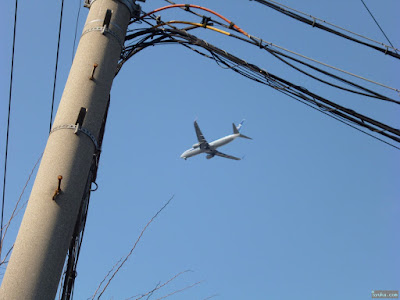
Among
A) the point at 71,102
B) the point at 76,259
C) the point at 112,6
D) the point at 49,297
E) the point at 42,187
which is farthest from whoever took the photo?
the point at 76,259

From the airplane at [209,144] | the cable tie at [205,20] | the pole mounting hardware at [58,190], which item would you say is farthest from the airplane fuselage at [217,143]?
the pole mounting hardware at [58,190]

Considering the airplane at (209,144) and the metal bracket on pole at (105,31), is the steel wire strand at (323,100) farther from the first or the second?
the airplane at (209,144)

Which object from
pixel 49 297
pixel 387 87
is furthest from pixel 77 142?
pixel 387 87

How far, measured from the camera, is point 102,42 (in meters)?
3.83

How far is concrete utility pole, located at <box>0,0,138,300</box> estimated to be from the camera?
300 cm

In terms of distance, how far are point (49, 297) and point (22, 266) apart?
0.78 ft

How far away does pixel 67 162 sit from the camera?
3.35 metres

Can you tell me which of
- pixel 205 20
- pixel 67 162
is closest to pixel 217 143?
pixel 205 20

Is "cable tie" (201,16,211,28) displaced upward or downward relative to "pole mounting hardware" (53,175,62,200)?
upward

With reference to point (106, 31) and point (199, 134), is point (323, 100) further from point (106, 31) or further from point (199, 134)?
point (199, 134)

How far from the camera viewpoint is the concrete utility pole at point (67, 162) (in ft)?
9.86

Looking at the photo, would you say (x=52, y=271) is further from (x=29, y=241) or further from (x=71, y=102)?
(x=71, y=102)

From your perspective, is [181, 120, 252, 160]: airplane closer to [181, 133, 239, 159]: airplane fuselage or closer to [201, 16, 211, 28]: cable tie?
[181, 133, 239, 159]: airplane fuselage

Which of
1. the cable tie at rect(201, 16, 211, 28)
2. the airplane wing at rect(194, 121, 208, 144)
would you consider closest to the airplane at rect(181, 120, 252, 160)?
the airplane wing at rect(194, 121, 208, 144)
